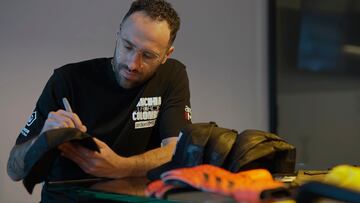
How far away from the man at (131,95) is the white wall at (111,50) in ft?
1.86

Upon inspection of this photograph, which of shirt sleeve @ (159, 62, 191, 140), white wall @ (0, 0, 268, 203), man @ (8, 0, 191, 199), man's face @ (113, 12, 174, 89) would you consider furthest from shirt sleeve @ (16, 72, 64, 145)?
white wall @ (0, 0, 268, 203)

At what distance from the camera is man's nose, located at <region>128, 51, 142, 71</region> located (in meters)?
1.32

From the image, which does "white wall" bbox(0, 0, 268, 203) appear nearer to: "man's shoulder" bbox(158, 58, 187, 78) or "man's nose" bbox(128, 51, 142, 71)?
"man's shoulder" bbox(158, 58, 187, 78)

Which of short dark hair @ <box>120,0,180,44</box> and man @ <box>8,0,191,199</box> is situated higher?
short dark hair @ <box>120,0,180,44</box>

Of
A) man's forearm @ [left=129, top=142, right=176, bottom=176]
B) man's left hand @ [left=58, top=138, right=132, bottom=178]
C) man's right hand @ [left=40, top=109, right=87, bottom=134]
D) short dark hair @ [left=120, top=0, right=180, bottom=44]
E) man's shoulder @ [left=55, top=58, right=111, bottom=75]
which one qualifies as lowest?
man's forearm @ [left=129, top=142, right=176, bottom=176]

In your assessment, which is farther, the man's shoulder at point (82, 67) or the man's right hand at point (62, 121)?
the man's shoulder at point (82, 67)

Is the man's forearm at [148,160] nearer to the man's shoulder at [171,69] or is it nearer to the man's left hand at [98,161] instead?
the man's left hand at [98,161]

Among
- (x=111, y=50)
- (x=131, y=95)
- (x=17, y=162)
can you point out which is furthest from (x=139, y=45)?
(x=111, y=50)

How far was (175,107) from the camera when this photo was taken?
148 centimetres

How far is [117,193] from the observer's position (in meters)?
0.78

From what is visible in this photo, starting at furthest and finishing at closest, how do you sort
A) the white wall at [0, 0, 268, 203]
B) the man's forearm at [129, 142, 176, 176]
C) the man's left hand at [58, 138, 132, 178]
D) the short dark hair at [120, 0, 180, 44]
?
the white wall at [0, 0, 268, 203], the short dark hair at [120, 0, 180, 44], the man's forearm at [129, 142, 176, 176], the man's left hand at [58, 138, 132, 178]

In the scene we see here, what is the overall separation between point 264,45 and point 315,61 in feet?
1.03

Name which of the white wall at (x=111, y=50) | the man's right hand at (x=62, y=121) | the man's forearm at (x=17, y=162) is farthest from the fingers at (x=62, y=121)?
the white wall at (x=111, y=50)

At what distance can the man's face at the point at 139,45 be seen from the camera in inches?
51.6
